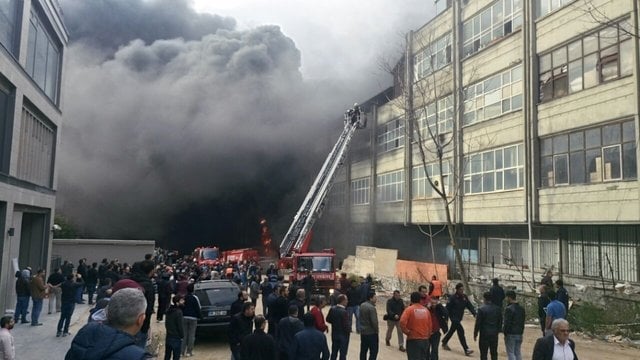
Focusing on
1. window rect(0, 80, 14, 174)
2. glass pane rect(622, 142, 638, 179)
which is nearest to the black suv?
window rect(0, 80, 14, 174)

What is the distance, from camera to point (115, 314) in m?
2.75

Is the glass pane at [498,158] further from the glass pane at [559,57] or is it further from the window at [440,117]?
the glass pane at [559,57]

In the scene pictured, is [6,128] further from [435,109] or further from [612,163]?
[435,109]

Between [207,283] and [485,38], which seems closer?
[207,283]

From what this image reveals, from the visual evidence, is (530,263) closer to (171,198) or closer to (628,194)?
(628,194)

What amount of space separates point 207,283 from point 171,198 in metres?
28.9

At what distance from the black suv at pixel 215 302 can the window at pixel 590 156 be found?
1310cm

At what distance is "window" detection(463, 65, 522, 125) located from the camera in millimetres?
22031

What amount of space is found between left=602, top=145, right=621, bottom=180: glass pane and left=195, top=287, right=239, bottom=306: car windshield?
13133 millimetres

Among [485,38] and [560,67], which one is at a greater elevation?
[485,38]

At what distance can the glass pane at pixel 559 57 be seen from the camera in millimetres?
19453

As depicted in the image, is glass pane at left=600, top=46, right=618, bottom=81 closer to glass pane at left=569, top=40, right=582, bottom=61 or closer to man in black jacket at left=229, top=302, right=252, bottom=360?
glass pane at left=569, top=40, right=582, bottom=61

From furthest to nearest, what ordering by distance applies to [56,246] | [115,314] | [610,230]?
1. [56,246]
2. [610,230]
3. [115,314]

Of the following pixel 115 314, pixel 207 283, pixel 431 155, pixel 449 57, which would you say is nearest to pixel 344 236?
pixel 431 155
